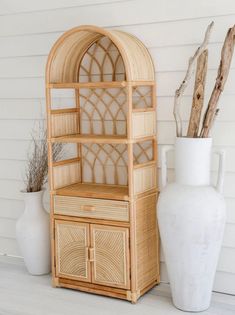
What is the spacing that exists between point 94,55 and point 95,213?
40.4 inches

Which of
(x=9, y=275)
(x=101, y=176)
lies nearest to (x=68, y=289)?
(x=9, y=275)

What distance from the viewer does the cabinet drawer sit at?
2955mm

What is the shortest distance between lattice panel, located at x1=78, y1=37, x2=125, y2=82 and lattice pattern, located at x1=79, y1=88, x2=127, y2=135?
0.08 m

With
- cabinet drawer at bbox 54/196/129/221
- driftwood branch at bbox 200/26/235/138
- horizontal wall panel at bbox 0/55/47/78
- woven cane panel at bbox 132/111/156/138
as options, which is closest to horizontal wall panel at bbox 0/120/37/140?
horizontal wall panel at bbox 0/55/47/78

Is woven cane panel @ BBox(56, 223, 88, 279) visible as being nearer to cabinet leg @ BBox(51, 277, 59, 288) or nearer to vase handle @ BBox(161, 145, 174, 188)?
cabinet leg @ BBox(51, 277, 59, 288)

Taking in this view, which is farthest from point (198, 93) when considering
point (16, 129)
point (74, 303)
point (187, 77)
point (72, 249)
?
point (16, 129)

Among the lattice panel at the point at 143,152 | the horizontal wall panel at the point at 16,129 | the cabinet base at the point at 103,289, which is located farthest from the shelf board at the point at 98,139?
the cabinet base at the point at 103,289

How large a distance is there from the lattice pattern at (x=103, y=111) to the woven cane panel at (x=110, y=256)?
2.24ft

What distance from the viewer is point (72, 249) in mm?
3162

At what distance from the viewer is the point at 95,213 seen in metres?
3.04

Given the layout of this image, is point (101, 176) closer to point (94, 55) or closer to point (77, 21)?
point (94, 55)

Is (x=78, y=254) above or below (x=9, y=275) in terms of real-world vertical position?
above

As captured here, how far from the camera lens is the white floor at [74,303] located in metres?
2.87

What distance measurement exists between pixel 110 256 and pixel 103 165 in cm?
65
